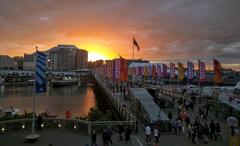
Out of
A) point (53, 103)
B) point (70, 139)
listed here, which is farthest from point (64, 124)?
point (53, 103)

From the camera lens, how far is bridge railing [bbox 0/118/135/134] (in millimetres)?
23552

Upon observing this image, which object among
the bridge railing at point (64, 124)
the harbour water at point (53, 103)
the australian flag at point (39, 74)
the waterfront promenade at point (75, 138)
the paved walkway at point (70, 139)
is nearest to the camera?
the paved walkway at point (70, 139)

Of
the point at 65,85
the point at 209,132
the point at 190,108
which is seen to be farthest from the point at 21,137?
the point at 65,85

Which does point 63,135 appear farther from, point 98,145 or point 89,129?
point 98,145

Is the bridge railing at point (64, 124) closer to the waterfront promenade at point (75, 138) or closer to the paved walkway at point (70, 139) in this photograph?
the waterfront promenade at point (75, 138)

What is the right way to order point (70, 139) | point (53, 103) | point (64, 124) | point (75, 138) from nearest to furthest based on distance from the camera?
point (70, 139) → point (75, 138) → point (64, 124) → point (53, 103)

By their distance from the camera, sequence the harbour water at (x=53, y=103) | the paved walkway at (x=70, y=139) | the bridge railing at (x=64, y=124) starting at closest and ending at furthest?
the paved walkway at (x=70, y=139) < the bridge railing at (x=64, y=124) < the harbour water at (x=53, y=103)

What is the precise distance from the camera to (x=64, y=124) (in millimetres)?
25562

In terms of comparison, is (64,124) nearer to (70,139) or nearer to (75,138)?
(75,138)

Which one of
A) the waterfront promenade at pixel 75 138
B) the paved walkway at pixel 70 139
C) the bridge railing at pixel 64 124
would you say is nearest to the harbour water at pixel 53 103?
the bridge railing at pixel 64 124

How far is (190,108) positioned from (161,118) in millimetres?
14336

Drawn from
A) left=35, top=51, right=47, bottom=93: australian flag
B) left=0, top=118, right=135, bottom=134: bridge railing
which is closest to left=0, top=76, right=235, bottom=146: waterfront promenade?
left=0, top=118, right=135, bottom=134: bridge railing

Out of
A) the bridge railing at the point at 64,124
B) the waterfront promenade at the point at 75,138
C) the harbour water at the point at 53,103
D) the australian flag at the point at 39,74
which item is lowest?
the harbour water at the point at 53,103

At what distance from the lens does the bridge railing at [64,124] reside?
2355 cm
